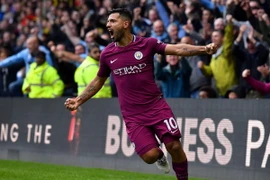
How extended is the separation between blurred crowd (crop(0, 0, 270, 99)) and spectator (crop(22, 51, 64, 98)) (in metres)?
0.02

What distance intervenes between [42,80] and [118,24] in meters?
7.75

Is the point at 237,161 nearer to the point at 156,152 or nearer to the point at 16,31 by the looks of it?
the point at 156,152

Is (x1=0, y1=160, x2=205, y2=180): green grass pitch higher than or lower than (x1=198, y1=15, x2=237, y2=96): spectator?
lower

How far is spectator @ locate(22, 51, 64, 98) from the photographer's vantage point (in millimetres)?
17781

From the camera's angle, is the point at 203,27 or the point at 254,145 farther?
the point at 203,27

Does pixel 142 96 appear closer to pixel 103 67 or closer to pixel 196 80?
pixel 103 67

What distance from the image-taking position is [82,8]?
22141 mm

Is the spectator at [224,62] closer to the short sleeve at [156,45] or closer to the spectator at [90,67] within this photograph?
the spectator at [90,67]

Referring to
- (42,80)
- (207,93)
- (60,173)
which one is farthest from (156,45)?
(42,80)

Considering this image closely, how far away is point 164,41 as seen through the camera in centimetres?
1712

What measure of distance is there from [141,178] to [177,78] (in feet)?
10.5

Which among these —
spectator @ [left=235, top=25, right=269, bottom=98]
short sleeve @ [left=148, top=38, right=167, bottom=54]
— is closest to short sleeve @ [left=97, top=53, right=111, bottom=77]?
short sleeve @ [left=148, top=38, right=167, bottom=54]

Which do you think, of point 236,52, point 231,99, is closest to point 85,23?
point 236,52

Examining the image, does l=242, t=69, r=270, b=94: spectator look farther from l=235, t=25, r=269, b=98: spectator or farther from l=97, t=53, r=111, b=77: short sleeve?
l=97, t=53, r=111, b=77: short sleeve
